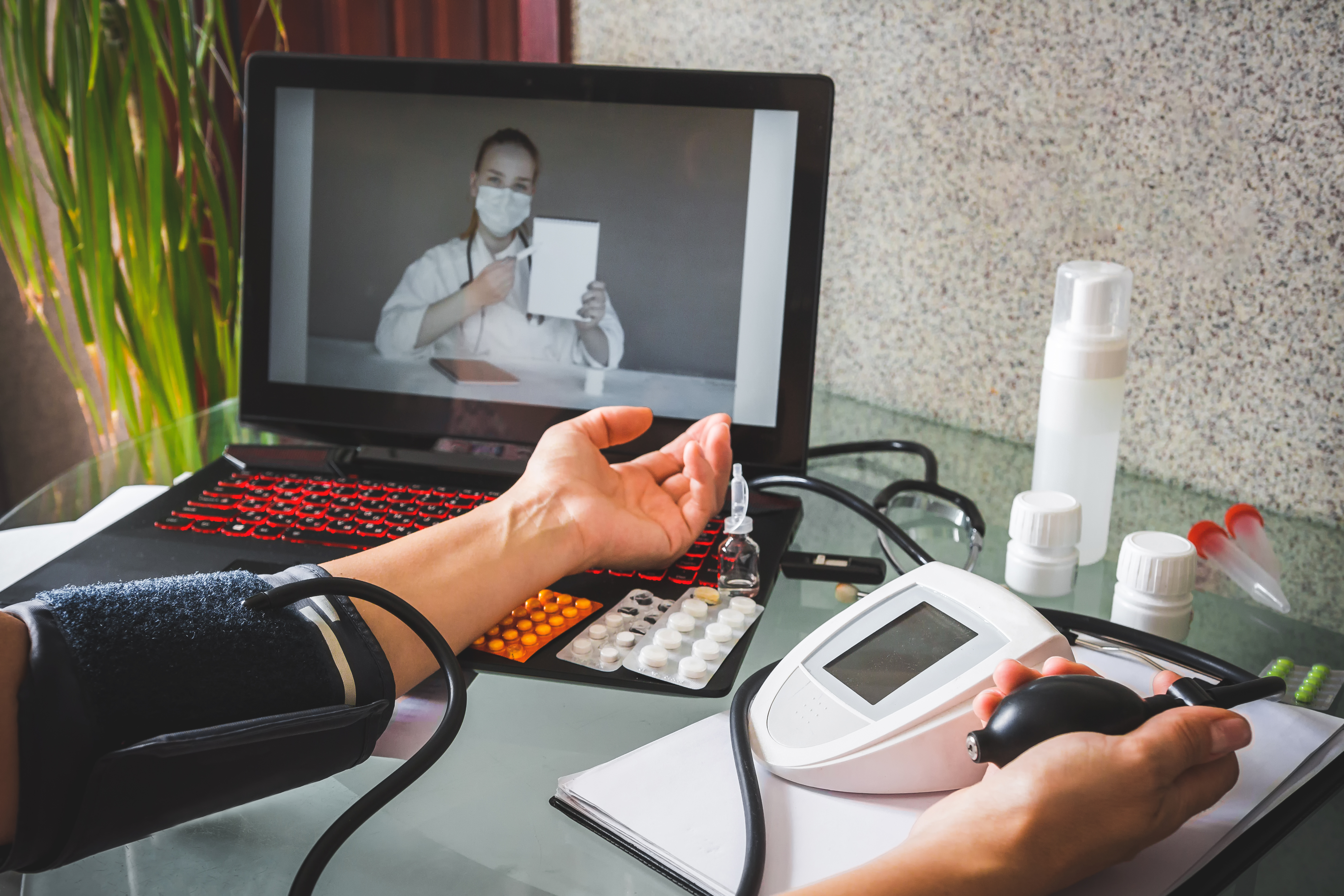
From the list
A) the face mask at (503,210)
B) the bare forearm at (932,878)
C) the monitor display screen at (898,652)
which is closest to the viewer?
the bare forearm at (932,878)

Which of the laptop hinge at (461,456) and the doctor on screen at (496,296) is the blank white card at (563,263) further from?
the laptop hinge at (461,456)

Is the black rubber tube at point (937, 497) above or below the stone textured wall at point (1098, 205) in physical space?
below

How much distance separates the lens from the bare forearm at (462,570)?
1.73 ft

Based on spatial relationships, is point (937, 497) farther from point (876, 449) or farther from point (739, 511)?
point (739, 511)

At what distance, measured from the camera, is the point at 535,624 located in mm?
562

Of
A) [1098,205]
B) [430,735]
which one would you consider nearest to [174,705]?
[430,735]

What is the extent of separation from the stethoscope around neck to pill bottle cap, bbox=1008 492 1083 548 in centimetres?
37

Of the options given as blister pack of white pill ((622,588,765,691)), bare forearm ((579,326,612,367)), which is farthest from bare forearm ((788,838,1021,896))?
bare forearm ((579,326,612,367))

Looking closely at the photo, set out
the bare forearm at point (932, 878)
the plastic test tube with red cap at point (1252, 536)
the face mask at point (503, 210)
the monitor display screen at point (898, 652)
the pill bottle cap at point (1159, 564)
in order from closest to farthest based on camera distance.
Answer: the bare forearm at point (932, 878)
the monitor display screen at point (898, 652)
the pill bottle cap at point (1159, 564)
the plastic test tube with red cap at point (1252, 536)
the face mask at point (503, 210)

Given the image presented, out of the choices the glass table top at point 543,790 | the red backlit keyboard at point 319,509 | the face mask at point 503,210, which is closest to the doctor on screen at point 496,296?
the face mask at point 503,210

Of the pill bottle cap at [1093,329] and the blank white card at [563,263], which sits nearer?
the pill bottle cap at [1093,329]

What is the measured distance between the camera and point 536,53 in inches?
44.2

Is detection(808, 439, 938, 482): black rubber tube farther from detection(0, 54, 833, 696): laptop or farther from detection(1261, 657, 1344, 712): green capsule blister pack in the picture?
detection(1261, 657, 1344, 712): green capsule blister pack

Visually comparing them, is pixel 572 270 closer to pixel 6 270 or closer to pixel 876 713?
pixel 876 713
